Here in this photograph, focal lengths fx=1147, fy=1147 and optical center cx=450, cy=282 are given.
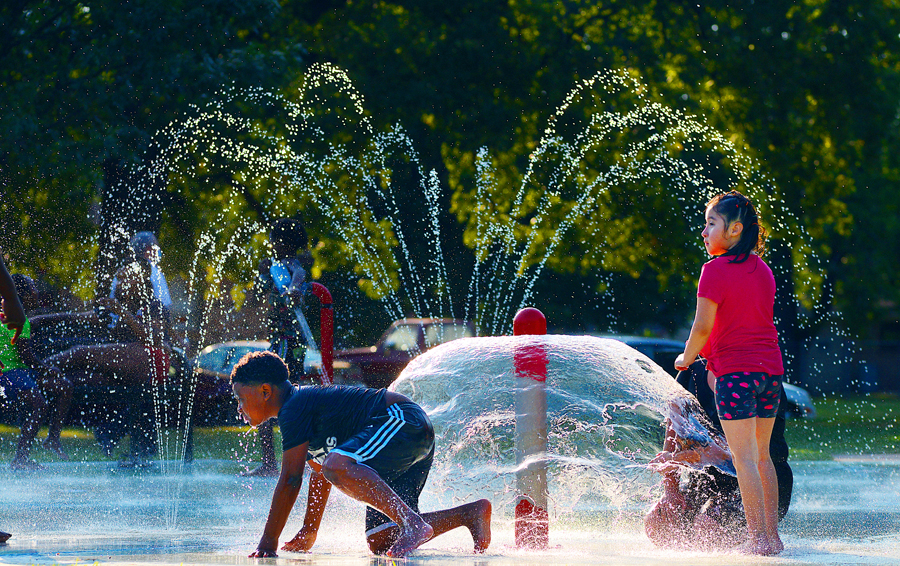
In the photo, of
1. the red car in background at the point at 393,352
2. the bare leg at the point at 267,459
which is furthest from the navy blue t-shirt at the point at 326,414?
the red car in background at the point at 393,352

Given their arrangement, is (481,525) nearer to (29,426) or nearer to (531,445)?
(531,445)

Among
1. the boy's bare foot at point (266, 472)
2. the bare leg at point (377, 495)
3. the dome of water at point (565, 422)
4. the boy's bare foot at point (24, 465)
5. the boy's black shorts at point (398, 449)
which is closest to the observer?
the bare leg at point (377, 495)

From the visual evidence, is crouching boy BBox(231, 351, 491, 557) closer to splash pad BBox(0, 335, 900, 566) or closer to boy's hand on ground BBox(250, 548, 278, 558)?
boy's hand on ground BBox(250, 548, 278, 558)

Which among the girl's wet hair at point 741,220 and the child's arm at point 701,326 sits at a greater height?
the girl's wet hair at point 741,220

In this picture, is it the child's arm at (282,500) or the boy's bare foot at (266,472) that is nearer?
the child's arm at (282,500)

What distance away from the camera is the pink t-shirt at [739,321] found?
4984mm

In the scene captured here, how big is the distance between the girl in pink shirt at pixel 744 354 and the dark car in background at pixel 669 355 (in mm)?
12217

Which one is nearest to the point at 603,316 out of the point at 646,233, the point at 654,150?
the point at 646,233

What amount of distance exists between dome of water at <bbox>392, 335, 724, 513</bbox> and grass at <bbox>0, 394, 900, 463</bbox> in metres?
5.83

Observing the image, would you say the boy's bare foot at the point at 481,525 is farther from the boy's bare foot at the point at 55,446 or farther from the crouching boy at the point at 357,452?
the boy's bare foot at the point at 55,446

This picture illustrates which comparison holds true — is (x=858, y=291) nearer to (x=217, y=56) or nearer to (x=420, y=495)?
(x=217, y=56)

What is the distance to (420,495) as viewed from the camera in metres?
5.44

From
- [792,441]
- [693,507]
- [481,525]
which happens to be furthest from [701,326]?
[792,441]

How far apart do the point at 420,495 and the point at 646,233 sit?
20.3 meters
